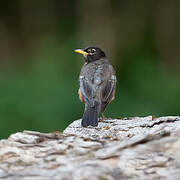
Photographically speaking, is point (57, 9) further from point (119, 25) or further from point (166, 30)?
point (166, 30)

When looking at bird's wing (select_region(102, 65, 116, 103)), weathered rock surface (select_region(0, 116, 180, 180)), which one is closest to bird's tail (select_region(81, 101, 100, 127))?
bird's wing (select_region(102, 65, 116, 103))

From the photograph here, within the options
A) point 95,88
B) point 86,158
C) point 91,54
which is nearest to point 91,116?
point 95,88

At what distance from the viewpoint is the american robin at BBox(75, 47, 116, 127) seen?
6.92m

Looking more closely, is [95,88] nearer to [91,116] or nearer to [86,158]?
[91,116]

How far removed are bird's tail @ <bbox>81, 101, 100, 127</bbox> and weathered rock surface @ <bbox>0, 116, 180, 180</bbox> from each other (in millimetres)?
1990

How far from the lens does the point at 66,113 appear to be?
1051 cm

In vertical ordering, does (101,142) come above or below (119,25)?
below

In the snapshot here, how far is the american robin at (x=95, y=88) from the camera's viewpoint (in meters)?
6.92

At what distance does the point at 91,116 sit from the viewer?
6.66 metres

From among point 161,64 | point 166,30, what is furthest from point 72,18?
point 161,64

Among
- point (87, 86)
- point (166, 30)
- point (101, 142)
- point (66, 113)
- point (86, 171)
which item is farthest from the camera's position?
point (166, 30)

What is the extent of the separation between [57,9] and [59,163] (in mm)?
15471

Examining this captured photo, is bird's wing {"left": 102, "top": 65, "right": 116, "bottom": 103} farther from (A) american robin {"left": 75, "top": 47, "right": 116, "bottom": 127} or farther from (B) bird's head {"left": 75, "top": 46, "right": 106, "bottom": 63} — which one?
(B) bird's head {"left": 75, "top": 46, "right": 106, "bottom": 63}

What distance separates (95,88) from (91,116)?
938mm
